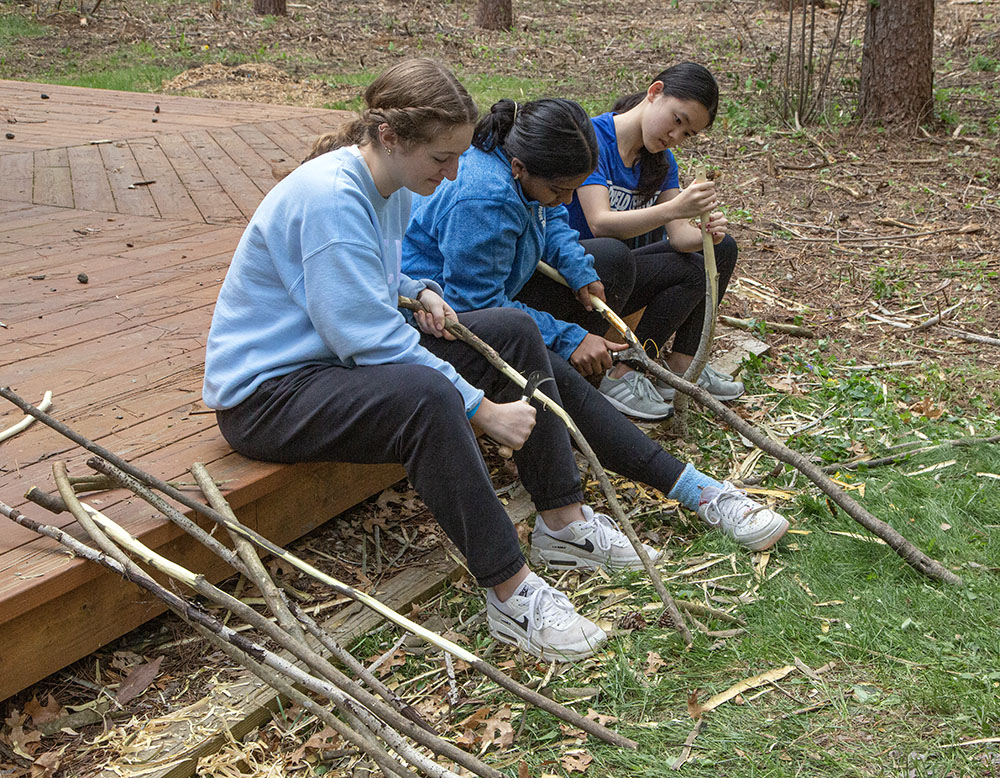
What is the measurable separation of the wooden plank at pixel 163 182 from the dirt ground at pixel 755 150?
2468 mm

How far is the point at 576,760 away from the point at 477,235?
4.71 feet

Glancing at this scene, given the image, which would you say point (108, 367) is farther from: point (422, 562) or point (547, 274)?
point (547, 274)

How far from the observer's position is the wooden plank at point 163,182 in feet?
16.1

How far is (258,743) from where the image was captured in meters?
2.19

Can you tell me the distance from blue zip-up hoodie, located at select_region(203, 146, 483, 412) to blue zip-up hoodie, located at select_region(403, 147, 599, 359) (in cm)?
35

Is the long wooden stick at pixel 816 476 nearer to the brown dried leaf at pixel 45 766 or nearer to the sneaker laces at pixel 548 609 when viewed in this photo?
the sneaker laces at pixel 548 609

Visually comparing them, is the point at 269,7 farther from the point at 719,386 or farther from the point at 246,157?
the point at 719,386

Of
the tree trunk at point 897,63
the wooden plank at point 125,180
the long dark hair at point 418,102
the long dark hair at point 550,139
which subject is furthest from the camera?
the tree trunk at point 897,63

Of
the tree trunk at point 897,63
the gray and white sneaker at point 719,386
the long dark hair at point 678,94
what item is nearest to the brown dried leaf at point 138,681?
the gray and white sneaker at point 719,386

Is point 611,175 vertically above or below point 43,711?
above

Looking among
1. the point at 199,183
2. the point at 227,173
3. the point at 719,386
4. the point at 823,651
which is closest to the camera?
the point at 823,651

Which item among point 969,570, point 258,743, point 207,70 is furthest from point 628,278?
point 207,70

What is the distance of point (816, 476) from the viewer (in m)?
2.86

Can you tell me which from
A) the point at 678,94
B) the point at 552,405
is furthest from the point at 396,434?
the point at 678,94
